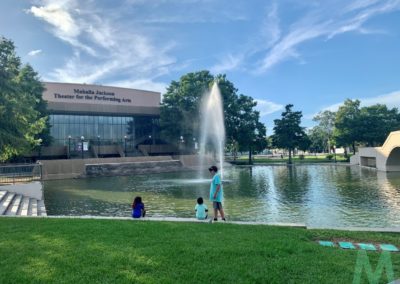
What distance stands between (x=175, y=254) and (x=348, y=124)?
61449 millimetres

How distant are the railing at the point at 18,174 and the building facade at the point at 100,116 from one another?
1055 inches

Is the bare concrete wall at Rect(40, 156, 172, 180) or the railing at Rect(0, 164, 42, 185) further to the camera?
the bare concrete wall at Rect(40, 156, 172, 180)

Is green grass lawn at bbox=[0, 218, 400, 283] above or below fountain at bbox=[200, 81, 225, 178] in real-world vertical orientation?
below

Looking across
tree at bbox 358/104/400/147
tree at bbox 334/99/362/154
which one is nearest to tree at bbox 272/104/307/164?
tree at bbox 334/99/362/154

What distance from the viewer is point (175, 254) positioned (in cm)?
572

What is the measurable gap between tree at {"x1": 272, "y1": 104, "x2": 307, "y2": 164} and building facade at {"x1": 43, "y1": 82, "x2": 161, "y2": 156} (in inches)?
927

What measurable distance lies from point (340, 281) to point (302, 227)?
3.92 m

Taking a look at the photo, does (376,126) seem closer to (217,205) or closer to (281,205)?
(281,205)

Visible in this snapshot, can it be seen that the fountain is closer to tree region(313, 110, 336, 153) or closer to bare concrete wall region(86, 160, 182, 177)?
bare concrete wall region(86, 160, 182, 177)

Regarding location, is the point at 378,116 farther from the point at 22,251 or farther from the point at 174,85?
the point at 22,251

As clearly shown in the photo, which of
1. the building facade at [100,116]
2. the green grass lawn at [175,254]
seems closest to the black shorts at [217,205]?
the green grass lawn at [175,254]

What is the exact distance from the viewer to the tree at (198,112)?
54594 mm

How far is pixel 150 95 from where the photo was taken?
61.2m

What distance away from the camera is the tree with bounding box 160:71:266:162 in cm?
5459
